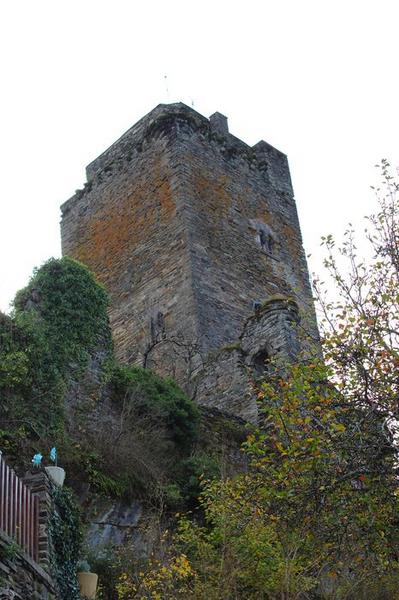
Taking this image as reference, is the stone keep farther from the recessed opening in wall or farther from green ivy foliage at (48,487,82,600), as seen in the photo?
green ivy foliage at (48,487,82,600)

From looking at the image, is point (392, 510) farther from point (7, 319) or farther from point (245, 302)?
point (245, 302)

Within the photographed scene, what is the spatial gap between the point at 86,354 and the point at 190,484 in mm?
2612

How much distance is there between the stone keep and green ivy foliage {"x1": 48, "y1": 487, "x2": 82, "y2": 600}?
8.37 meters

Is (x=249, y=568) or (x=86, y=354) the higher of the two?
(x=86, y=354)

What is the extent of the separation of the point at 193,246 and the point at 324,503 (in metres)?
12.5

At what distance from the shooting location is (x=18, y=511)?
30.0 feet

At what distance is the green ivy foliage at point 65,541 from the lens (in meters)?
9.84

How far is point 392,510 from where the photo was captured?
11.3m

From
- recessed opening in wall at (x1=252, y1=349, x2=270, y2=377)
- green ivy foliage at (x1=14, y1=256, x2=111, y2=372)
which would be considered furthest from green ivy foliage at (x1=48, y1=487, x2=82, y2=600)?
recessed opening in wall at (x1=252, y1=349, x2=270, y2=377)

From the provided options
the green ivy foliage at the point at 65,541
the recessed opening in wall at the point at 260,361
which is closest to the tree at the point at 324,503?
the green ivy foliage at the point at 65,541

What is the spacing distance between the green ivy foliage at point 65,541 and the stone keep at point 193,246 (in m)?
8.37

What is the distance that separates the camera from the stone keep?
20.3 m

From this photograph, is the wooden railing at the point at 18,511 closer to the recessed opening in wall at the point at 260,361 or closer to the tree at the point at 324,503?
the tree at the point at 324,503

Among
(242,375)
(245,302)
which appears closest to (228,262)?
(245,302)
